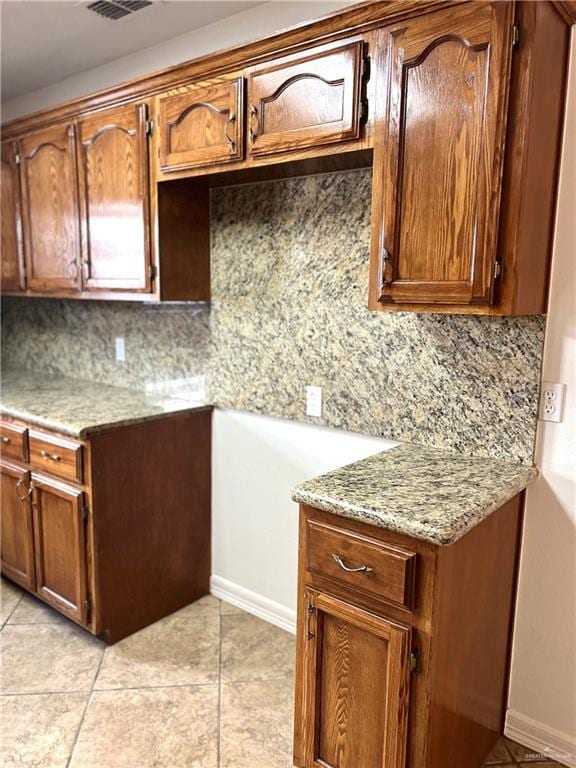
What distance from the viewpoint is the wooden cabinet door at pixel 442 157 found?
149 cm

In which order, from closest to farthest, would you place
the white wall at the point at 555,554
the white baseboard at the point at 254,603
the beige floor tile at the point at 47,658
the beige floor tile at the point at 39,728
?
the white wall at the point at 555,554, the beige floor tile at the point at 39,728, the beige floor tile at the point at 47,658, the white baseboard at the point at 254,603

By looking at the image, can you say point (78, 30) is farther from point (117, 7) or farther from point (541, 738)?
point (541, 738)

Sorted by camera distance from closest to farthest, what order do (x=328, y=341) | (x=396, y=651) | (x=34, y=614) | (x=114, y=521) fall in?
(x=396, y=651) → (x=328, y=341) → (x=114, y=521) → (x=34, y=614)

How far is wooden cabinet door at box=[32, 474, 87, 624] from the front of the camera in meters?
2.38

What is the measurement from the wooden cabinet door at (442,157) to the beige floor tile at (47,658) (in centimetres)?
183

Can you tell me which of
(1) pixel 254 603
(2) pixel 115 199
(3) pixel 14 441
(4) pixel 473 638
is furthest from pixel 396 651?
(2) pixel 115 199

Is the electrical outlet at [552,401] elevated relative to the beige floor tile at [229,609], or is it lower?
elevated

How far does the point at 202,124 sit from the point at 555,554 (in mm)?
1909

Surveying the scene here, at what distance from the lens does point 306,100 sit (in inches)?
72.4

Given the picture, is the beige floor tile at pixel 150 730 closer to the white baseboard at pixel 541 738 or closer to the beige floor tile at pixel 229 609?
the beige floor tile at pixel 229 609

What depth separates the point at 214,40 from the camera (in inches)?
98.6

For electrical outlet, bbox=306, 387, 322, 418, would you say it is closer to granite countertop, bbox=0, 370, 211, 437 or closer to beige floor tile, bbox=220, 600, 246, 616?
granite countertop, bbox=0, 370, 211, 437

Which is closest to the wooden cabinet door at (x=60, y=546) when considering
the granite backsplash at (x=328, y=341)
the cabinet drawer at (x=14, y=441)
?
the cabinet drawer at (x=14, y=441)

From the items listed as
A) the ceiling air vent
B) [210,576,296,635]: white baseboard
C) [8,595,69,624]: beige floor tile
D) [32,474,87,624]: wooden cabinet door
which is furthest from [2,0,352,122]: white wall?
[8,595,69,624]: beige floor tile
